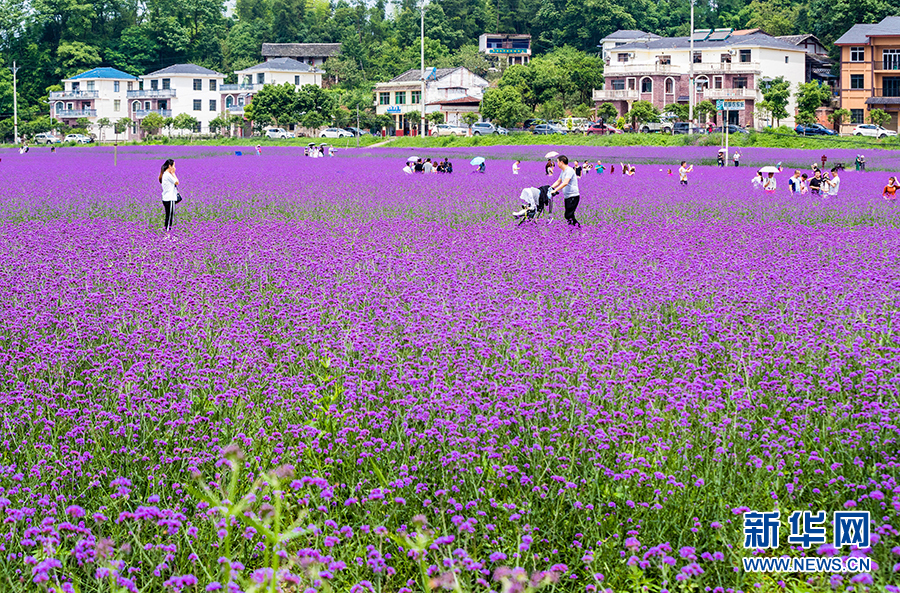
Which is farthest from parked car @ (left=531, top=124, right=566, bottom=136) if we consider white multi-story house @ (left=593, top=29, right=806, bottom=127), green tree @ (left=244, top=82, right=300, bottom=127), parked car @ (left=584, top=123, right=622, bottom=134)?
green tree @ (left=244, top=82, right=300, bottom=127)

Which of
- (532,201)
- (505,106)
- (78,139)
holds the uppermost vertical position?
(505,106)

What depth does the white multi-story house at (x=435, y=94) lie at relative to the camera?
260 feet

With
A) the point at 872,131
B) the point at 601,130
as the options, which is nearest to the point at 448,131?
the point at 601,130

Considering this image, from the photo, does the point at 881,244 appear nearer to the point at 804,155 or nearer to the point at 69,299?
the point at 69,299

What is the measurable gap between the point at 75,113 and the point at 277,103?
79.8 feet

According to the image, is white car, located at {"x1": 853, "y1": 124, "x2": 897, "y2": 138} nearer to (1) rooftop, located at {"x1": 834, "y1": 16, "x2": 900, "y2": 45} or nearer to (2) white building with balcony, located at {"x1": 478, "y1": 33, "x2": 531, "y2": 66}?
(1) rooftop, located at {"x1": 834, "y1": 16, "x2": 900, "y2": 45}

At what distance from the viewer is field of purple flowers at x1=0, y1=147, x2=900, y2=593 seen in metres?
3.99

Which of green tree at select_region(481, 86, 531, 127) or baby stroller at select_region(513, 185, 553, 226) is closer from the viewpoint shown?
baby stroller at select_region(513, 185, 553, 226)

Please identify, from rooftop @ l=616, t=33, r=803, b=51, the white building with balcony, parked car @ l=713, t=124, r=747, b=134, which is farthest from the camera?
the white building with balcony

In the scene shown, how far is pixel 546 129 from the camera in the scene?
64.3m

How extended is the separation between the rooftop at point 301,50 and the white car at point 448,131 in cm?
2571

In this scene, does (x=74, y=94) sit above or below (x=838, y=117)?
above

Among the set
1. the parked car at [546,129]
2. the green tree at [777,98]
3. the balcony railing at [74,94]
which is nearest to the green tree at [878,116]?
the green tree at [777,98]

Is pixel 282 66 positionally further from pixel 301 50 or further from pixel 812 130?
pixel 812 130
